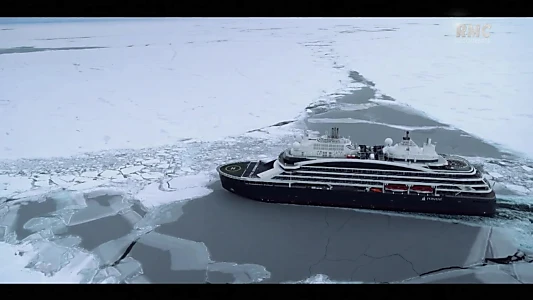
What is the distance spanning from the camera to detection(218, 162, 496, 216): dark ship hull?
24.2 ft

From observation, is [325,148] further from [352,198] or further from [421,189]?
[421,189]

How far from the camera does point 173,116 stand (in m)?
13.4

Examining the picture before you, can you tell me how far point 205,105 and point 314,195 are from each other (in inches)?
312

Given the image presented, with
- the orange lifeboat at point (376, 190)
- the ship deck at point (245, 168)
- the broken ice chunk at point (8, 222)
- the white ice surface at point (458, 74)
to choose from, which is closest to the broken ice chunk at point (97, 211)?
the broken ice chunk at point (8, 222)

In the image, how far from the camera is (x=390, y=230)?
7102 millimetres

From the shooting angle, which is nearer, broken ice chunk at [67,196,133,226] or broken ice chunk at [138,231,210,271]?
broken ice chunk at [138,231,210,271]

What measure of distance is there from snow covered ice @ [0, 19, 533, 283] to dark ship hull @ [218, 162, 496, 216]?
71 centimetres

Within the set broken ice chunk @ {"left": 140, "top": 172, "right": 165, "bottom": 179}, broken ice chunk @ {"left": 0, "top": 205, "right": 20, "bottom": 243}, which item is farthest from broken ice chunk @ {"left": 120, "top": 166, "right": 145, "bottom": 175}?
broken ice chunk @ {"left": 0, "top": 205, "right": 20, "bottom": 243}

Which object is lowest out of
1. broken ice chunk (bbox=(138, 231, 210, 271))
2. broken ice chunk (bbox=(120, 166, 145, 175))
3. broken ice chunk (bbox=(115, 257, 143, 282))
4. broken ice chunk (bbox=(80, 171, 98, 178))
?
broken ice chunk (bbox=(115, 257, 143, 282))

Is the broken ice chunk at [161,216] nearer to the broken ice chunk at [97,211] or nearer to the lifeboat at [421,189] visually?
the broken ice chunk at [97,211]

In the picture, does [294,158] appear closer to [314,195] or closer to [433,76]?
[314,195]

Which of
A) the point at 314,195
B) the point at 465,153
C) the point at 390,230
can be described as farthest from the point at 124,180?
the point at 465,153

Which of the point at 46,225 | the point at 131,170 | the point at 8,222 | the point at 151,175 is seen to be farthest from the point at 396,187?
the point at 8,222

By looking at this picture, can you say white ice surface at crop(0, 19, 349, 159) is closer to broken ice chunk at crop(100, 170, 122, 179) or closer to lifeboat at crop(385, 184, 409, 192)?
broken ice chunk at crop(100, 170, 122, 179)
